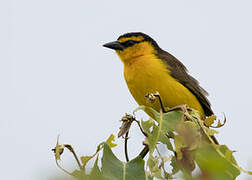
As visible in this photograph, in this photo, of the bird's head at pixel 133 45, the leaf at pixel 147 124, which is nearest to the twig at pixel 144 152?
the leaf at pixel 147 124

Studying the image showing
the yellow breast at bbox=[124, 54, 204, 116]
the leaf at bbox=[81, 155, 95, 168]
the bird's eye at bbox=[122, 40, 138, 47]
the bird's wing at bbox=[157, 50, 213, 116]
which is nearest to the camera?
the leaf at bbox=[81, 155, 95, 168]

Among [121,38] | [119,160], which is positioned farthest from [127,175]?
[121,38]

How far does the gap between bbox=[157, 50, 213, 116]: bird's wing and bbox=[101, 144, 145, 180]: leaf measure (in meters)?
3.85

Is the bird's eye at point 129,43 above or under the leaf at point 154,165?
above

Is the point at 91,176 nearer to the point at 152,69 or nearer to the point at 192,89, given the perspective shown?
the point at 152,69

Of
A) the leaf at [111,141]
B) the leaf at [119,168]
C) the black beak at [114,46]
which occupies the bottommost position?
the leaf at [119,168]

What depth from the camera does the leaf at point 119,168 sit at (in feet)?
5.13

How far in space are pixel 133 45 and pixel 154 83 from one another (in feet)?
4.10

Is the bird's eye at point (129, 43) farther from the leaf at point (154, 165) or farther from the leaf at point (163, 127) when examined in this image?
the leaf at point (154, 165)

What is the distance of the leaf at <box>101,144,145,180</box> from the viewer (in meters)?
1.56

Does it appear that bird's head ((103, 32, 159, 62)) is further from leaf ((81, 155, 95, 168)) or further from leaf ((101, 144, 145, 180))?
leaf ((81, 155, 95, 168))

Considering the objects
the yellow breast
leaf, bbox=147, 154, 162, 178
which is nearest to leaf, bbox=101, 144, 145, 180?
leaf, bbox=147, 154, 162, 178

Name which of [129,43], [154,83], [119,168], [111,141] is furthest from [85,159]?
[129,43]

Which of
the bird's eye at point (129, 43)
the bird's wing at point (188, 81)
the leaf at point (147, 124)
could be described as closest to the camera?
the leaf at point (147, 124)
